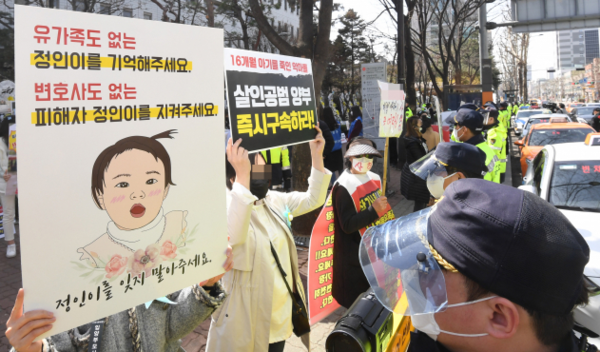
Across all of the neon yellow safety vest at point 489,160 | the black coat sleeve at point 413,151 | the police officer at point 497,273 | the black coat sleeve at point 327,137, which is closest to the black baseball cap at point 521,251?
the police officer at point 497,273

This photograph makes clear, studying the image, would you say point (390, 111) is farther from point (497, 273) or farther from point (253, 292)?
point (497, 273)

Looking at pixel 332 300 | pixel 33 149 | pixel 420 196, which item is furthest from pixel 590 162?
pixel 33 149

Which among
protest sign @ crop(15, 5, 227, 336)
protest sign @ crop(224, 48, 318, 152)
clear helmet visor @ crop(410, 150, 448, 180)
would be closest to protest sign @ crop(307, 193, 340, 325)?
clear helmet visor @ crop(410, 150, 448, 180)

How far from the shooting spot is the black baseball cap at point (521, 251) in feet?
3.34

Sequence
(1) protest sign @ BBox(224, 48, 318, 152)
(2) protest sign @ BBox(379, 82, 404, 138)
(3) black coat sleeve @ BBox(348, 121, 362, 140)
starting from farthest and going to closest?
(3) black coat sleeve @ BBox(348, 121, 362, 140) < (2) protest sign @ BBox(379, 82, 404, 138) < (1) protest sign @ BBox(224, 48, 318, 152)

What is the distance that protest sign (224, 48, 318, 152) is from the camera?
222 centimetres

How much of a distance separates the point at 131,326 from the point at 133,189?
1.97 feet

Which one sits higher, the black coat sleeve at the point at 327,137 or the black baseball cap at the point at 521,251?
the black coat sleeve at the point at 327,137

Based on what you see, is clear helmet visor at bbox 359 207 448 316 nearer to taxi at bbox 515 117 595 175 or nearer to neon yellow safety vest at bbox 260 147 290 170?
neon yellow safety vest at bbox 260 147 290 170

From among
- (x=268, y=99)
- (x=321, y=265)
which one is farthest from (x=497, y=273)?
(x=321, y=265)

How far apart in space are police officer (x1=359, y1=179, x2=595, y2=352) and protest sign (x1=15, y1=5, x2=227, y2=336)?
906 millimetres

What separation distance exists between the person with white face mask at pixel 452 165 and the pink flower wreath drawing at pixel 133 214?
6.72 feet

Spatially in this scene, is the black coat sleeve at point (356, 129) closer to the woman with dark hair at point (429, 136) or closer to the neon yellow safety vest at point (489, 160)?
the woman with dark hair at point (429, 136)

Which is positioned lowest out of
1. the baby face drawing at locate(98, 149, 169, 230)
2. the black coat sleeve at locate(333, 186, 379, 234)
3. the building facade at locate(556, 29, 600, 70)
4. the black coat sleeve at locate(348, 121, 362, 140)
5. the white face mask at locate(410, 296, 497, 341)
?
the white face mask at locate(410, 296, 497, 341)
